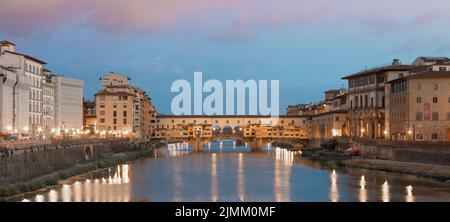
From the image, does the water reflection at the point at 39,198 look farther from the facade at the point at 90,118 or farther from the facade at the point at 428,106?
the facade at the point at 90,118

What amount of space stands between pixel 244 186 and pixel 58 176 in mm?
12210

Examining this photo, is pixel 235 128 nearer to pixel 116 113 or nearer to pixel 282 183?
pixel 116 113

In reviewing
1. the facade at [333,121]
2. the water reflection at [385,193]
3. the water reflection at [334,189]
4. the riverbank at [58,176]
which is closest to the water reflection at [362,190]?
the water reflection at [385,193]

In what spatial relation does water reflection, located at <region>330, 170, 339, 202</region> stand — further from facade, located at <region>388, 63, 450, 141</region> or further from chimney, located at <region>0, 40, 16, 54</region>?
chimney, located at <region>0, 40, 16, 54</region>

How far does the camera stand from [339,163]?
5822 centimetres

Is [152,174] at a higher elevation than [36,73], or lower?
lower

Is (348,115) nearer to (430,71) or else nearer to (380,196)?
(430,71)

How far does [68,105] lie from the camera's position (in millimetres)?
83000

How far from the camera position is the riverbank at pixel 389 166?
1629 inches

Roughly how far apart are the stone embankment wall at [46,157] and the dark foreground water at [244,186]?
1.92 meters

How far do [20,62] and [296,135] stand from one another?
56.6 meters

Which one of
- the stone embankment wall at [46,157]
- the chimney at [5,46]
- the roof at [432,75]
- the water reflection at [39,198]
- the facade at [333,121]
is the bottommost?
the water reflection at [39,198]

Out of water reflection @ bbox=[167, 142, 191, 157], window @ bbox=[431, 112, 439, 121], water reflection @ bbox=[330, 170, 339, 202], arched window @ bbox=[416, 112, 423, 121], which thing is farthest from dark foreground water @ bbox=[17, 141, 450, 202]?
water reflection @ bbox=[167, 142, 191, 157]
